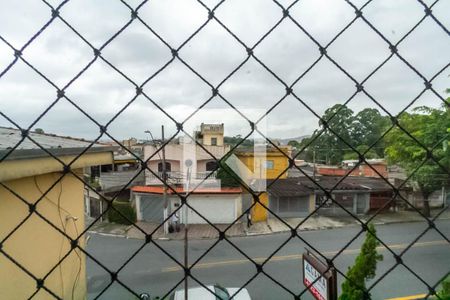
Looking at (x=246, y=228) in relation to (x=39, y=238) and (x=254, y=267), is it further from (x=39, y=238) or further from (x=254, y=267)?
(x=39, y=238)

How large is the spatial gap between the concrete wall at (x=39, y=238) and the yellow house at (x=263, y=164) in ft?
3.67

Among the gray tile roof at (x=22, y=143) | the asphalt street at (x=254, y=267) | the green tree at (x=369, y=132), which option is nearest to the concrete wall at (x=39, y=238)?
the gray tile roof at (x=22, y=143)

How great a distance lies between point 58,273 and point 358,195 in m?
11.5

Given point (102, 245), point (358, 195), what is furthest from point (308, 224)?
point (102, 245)

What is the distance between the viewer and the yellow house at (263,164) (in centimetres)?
363

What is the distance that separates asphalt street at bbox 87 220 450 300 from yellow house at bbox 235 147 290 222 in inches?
52.5

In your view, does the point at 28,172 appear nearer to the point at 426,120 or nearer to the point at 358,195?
the point at 426,120

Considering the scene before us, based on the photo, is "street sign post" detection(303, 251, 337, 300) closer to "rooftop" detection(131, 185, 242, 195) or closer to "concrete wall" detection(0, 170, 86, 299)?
"concrete wall" detection(0, 170, 86, 299)

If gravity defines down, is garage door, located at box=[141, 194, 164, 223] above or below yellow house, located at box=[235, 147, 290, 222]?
below

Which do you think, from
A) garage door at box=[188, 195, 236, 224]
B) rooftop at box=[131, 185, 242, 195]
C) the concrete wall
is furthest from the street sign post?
garage door at box=[188, 195, 236, 224]

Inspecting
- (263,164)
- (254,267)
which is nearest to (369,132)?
(263,164)

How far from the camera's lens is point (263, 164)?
18.5 feet

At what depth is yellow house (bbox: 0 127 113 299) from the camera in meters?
1.28

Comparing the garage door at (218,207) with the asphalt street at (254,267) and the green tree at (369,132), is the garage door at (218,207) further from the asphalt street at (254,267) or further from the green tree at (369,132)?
the green tree at (369,132)
